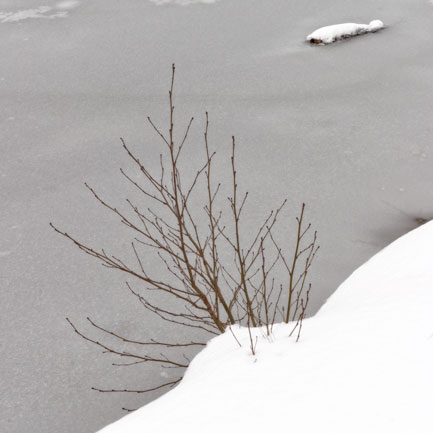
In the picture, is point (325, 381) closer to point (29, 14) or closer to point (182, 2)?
point (182, 2)

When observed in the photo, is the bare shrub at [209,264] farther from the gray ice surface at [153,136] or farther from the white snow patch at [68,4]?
the white snow patch at [68,4]

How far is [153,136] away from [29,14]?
294 cm

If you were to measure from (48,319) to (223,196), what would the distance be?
140 centimetres

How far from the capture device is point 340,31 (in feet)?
16.9

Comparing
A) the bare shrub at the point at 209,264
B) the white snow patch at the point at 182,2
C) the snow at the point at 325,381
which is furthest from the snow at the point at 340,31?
the snow at the point at 325,381

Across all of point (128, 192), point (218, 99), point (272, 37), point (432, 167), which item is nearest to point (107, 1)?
point (272, 37)

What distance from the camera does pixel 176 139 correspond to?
156 inches

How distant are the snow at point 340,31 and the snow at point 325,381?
3.67 metres

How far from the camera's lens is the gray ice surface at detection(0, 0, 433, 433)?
2.60 meters

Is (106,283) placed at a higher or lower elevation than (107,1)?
lower

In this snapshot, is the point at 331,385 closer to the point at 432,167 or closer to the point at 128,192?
the point at 128,192

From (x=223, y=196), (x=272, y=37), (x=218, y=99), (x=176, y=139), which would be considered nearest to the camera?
(x=223, y=196)

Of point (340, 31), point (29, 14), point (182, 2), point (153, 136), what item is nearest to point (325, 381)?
point (153, 136)

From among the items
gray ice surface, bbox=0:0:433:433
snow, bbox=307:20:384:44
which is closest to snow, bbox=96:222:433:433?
gray ice surface, bbox=0:0:433:433
